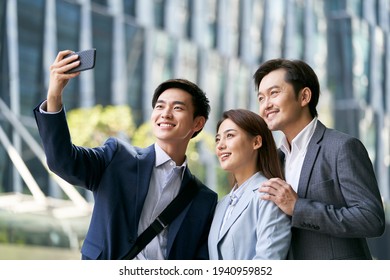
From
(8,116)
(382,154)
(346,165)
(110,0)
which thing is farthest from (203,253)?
(382,154)

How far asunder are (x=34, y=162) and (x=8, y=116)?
106 centimetres

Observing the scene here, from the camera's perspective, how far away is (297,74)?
307 centimetres

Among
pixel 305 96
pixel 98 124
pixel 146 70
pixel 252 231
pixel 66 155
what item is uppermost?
pixel 305 96

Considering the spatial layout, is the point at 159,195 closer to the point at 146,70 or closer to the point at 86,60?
the point at 86,60

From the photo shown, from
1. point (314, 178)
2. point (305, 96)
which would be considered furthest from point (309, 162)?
point (305, 96)

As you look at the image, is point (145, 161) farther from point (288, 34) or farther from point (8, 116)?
point (288, 34)

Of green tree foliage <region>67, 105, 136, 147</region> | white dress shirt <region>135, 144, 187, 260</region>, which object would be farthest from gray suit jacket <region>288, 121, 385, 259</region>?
green tree foliage <region>67, 105, 136, 147</region>

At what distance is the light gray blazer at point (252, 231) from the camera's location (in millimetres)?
2871

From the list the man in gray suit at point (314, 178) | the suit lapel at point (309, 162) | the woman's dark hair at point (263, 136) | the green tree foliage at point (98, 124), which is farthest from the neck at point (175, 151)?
the green tree foliage at point (98, 124)

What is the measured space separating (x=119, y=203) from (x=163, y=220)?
189 mm

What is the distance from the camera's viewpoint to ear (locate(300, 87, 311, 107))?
3088 mm

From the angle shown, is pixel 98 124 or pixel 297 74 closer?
pixel 297 74

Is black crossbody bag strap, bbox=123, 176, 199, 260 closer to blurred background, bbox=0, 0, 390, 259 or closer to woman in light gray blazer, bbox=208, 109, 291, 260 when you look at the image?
woman in light gray blazer, bbox=208, 109, 291, 260

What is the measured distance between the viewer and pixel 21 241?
1490 centimetres
